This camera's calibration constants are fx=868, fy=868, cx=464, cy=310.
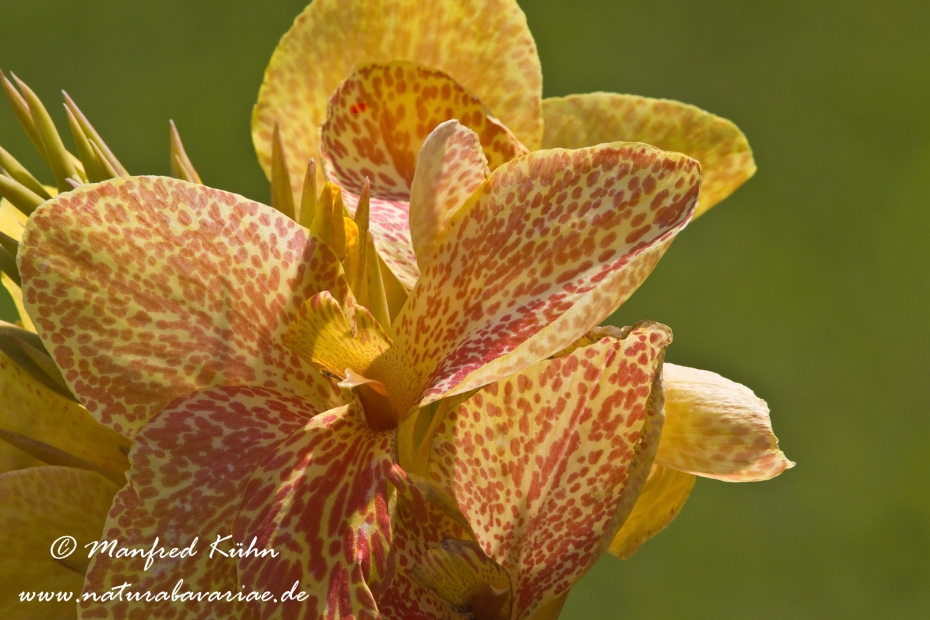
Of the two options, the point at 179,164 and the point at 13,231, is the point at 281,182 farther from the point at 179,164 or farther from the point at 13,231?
the point at 13,231

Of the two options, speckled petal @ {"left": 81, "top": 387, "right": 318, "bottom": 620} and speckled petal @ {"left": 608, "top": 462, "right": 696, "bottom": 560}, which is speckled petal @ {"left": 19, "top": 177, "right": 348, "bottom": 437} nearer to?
speckled petal @ {"left": 81, "top": 387, "right": 318, "bottom": 620}

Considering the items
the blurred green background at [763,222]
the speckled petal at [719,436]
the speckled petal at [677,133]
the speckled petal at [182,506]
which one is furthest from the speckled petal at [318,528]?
the blurred green background at [763,222]

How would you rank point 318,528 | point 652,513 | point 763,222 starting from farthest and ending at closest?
point 763,222, point 652,513, point 318,528

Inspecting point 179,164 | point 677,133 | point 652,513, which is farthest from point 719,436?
point 179,164

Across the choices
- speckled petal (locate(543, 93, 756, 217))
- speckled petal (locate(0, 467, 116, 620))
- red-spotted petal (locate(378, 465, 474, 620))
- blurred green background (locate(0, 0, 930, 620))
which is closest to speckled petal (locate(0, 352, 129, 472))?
speckled petal (locate(0, 467, 116, 620))

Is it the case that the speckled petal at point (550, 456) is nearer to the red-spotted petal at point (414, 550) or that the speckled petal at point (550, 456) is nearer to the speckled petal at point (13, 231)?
the red-spotted petal at point (414, 550)

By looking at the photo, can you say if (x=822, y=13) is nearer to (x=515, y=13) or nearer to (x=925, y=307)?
(x=925, y=307)

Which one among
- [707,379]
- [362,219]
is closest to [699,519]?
[707,379]
